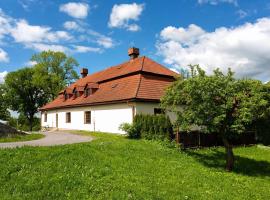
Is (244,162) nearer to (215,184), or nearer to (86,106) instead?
(215,184)

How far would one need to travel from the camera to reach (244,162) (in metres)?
16.3

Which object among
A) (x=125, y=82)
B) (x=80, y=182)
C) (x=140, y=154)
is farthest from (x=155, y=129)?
(x=80, y=182)

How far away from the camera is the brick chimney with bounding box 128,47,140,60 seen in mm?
29844

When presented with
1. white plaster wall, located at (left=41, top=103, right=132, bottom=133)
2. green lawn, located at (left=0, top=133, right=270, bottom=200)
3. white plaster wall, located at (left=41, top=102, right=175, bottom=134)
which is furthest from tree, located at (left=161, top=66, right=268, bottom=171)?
white plaster wall, located at (left=41, top=103, right=132, bottom=133)

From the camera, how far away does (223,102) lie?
1409 centimetres

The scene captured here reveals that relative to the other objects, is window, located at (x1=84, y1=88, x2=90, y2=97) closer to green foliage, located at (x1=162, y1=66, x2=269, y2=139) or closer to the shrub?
the shrub

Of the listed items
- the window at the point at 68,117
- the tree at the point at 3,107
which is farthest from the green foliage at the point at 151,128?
the tree at the point at 3,107

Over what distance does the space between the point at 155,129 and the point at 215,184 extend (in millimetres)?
8198

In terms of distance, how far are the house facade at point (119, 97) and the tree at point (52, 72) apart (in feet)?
65.1

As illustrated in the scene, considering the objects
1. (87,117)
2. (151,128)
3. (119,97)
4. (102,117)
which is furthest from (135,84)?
(87,117)

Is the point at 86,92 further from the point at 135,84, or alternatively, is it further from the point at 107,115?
the point at 135,84

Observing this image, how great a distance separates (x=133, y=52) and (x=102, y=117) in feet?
26.3

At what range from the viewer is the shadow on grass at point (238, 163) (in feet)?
47.9

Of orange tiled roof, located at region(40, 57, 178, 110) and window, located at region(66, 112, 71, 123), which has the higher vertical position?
orange tiled roof, located at region(40, 57, 178, 110)
